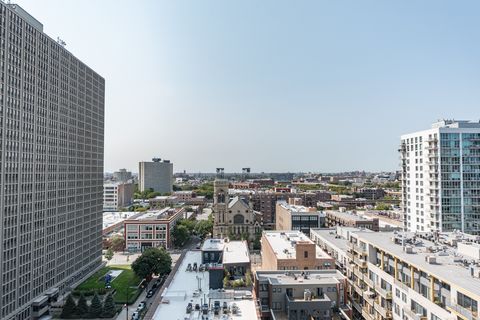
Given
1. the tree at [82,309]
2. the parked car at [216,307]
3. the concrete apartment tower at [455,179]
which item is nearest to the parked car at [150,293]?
the tree at [82,309]

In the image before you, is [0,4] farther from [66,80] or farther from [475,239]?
[475,239]

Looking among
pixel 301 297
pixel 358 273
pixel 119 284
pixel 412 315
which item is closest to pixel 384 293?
pixel 412 315

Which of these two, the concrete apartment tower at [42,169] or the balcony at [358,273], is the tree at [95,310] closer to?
the concrete apartment tower at [42,169]

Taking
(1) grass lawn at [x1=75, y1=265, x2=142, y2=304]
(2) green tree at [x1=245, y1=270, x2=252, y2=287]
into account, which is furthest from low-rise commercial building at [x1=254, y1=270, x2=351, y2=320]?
(1) grass lawn at [x1=75, y1=265, x2=142, y2=304]

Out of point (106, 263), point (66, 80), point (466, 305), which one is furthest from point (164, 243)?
point (466, 305)

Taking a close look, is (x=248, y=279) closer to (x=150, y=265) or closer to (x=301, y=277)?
(x=301, y=277)

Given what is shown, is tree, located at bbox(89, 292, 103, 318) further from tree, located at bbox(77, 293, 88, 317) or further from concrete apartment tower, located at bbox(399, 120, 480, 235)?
concrete apartment tower, located at bbox(399, 120, 480, 235)
